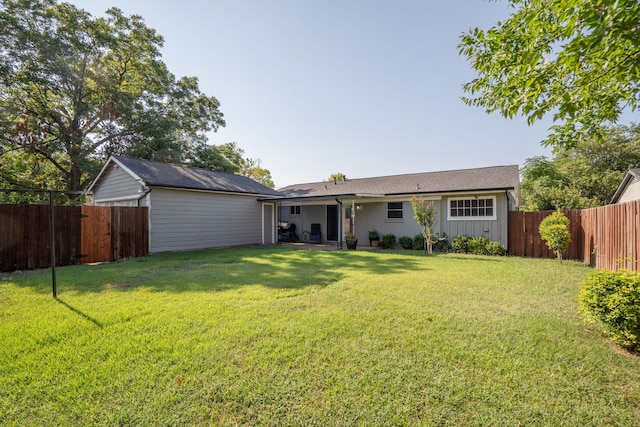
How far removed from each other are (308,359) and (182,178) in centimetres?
1239

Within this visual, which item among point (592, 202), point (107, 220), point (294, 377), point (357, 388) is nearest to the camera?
point (357, 388)

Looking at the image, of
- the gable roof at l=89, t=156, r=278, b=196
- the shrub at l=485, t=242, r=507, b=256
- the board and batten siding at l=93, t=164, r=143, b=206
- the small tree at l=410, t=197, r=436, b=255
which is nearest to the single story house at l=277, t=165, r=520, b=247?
the shrub at l=485, t=242, r=507, b=256

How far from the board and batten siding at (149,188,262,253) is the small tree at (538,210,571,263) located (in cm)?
1256

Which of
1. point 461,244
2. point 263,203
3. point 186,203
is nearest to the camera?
point 461,244

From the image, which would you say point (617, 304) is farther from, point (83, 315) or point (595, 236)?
point (83, 315)

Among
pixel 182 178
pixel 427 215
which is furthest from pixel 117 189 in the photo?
pixel 427 215

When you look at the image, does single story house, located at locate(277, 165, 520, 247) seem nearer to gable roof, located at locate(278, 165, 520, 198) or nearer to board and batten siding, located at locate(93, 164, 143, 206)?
gable roof, located at locate(278, 165, 520, 198)

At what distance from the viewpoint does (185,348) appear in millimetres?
3154

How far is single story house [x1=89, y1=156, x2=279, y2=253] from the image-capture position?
1159 cm

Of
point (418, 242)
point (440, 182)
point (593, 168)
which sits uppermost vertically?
point (593, 168)

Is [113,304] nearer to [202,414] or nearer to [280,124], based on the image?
[202,414]

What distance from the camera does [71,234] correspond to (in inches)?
354

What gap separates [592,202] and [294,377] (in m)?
26.9

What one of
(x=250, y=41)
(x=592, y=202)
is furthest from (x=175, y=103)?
(x=592, y=202)
